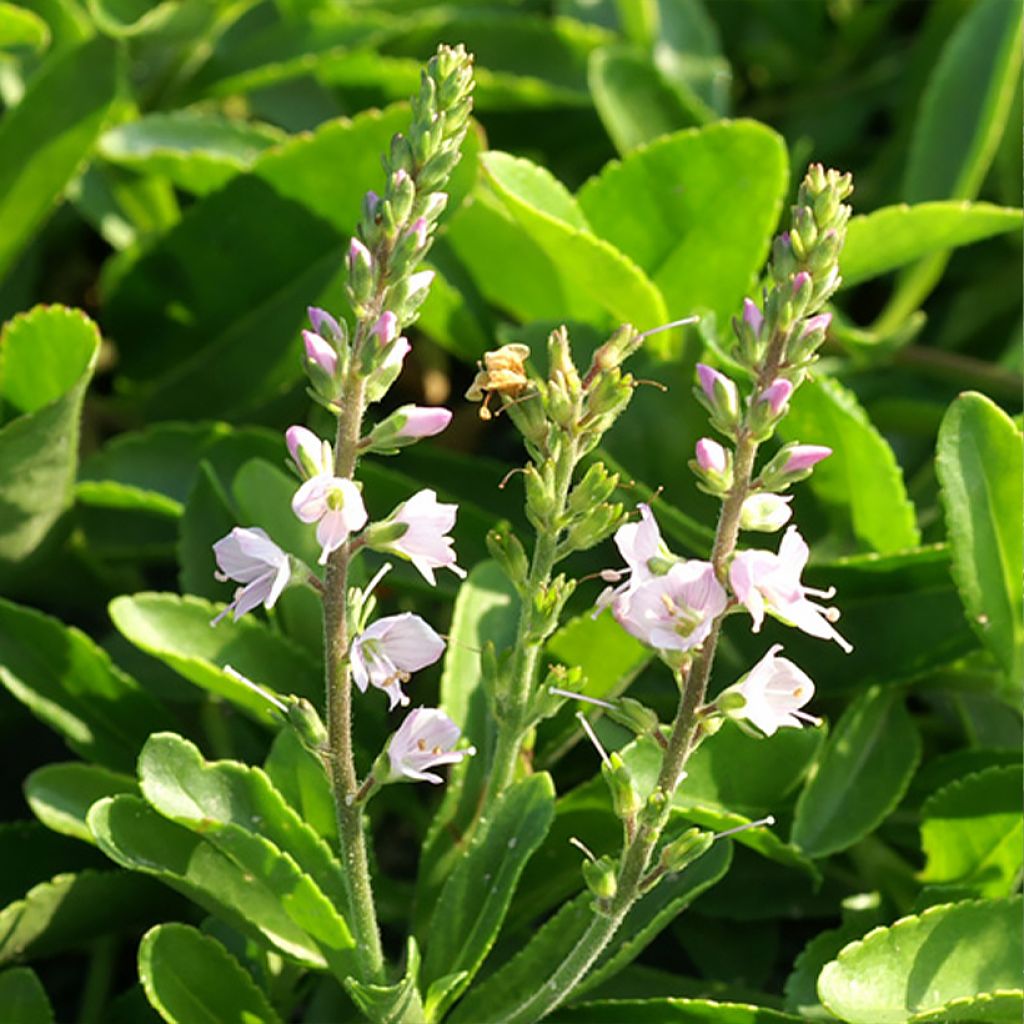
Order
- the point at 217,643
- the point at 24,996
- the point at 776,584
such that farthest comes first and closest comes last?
the point at 217,643
the point at 24,996
the point at 776,584

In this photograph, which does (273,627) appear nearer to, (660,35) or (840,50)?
(660,35)

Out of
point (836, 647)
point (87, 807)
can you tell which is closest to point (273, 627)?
point (87, 807)

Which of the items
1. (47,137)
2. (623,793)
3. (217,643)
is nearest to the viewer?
(623,793)

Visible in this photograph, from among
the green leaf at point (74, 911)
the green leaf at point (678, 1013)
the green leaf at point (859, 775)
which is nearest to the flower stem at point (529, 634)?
the green leaf at point (678, 1013)

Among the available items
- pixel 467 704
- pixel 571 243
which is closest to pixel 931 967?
pixel 467 704

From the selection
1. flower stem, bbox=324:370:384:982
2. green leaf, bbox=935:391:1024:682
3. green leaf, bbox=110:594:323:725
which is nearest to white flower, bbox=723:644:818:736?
flower stem, bbox=324:370:384:982

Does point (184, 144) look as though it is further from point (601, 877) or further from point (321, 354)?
point (601, 877)

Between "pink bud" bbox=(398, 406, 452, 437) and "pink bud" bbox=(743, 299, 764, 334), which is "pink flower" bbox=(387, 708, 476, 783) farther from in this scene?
"pink bud" bbox=(743, 299, 764, 334)
